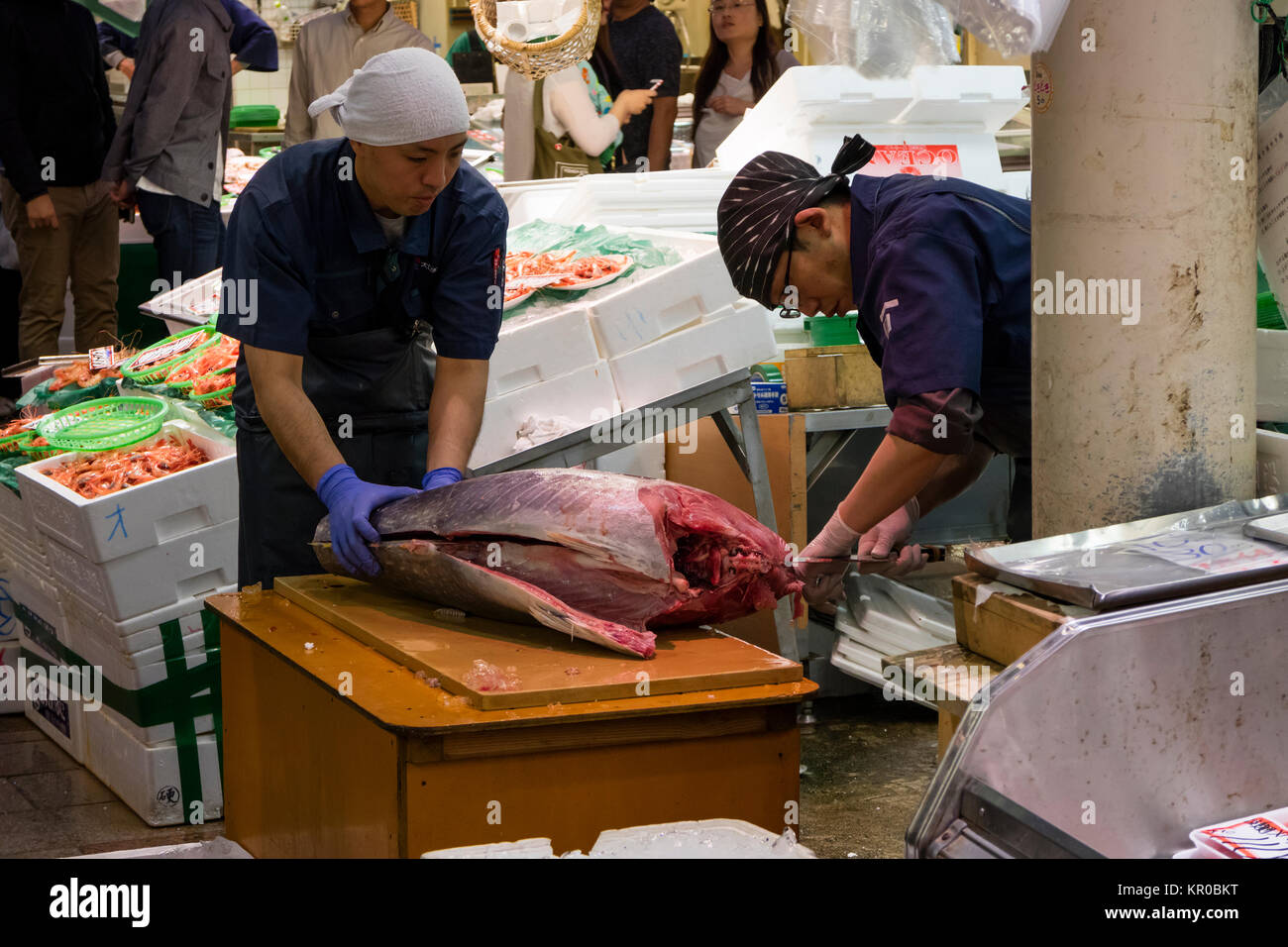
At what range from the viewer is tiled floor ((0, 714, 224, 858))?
400cm

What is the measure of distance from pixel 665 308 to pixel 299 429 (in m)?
1.66

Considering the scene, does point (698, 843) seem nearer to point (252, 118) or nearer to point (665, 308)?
point (665, 308)

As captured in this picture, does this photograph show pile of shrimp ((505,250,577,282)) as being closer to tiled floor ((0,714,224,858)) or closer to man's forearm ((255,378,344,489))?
man's forearm ((255,378,344,489))

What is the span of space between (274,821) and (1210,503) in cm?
183

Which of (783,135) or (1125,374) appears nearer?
(1125,374)

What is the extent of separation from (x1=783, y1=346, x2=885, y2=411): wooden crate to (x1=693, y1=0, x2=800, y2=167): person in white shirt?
2510 millimetres

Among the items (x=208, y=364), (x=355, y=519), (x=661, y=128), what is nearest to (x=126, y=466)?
(x=208, y=364)

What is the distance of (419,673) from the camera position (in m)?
2.29

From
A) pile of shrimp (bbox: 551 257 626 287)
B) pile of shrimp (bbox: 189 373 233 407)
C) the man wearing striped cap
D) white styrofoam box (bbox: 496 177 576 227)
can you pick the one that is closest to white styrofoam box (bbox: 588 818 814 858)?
the man wearing striped cap

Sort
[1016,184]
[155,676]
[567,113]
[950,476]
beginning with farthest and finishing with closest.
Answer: [567,113] → [1016,184] → [155,676] → [950,476]

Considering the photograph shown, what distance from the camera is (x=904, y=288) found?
2.80 metres

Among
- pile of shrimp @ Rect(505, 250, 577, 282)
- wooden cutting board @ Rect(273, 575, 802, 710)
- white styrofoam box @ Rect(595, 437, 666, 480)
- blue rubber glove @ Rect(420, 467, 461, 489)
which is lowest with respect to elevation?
white styrofoam box @ Rect(595, 437, 666, 480)

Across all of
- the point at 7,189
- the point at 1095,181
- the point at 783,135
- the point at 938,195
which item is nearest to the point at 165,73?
the point at 7,189
